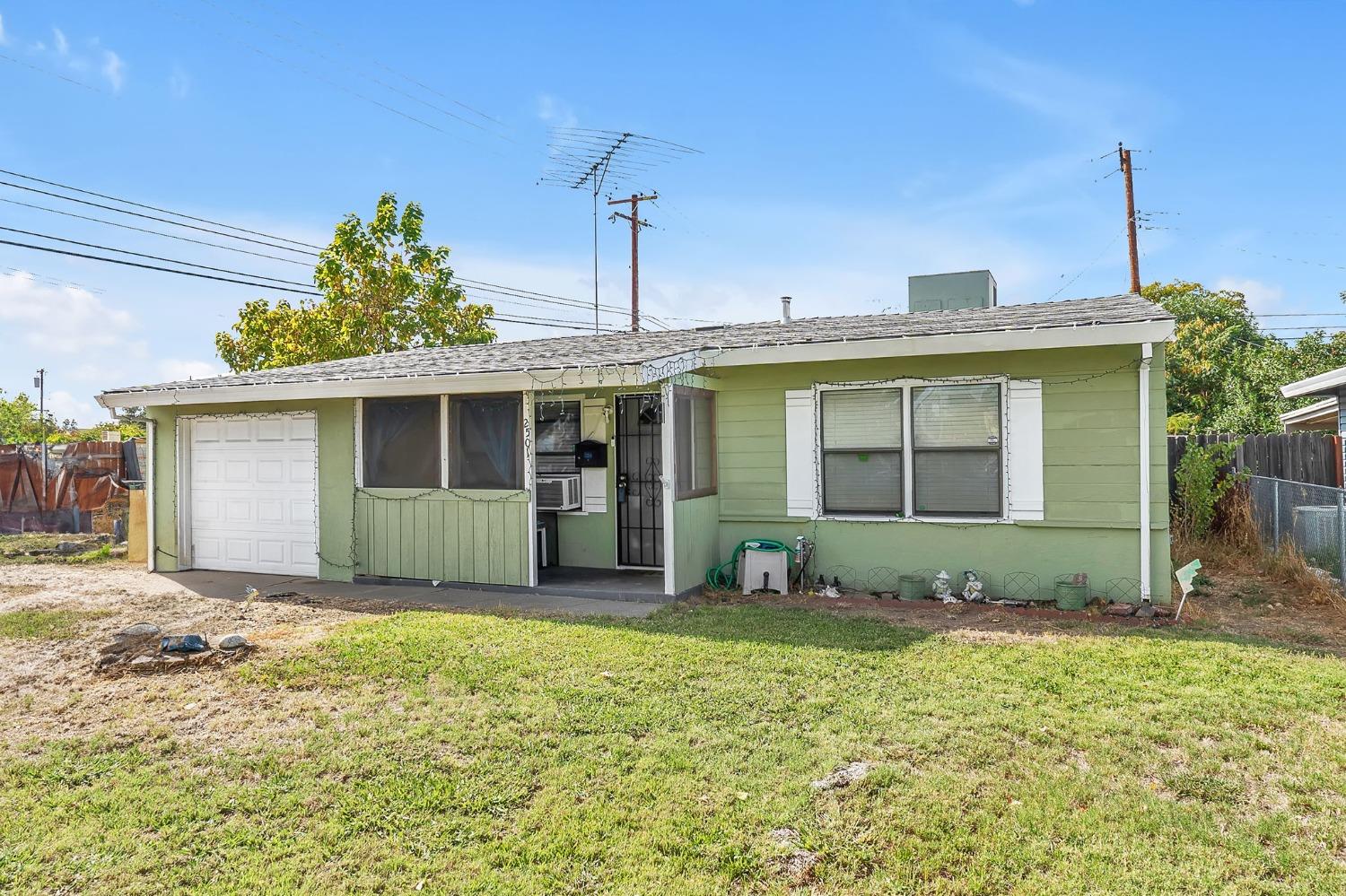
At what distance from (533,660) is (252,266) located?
1596 centimetres

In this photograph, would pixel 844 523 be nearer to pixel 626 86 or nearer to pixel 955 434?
pixel 955 434

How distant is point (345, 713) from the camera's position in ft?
14.8

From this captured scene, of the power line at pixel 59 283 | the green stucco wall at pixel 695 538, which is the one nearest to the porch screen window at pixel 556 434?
the green stucco wall at pixel 695 538

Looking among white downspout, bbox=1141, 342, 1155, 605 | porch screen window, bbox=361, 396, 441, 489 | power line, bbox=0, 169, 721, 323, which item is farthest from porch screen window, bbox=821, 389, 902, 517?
power line, bbox=0, 169, 721, 323

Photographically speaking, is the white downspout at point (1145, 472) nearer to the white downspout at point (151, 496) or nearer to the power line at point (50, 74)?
the white downspout at point (151, 496)

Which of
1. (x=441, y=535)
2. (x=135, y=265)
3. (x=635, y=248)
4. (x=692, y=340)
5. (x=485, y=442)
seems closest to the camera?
(x=485, y=442)

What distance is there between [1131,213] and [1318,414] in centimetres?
705

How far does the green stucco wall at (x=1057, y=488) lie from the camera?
7.00 meters

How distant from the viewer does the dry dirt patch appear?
14.3 feet

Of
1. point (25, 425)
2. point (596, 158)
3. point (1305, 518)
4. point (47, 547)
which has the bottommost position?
point (47, 547)

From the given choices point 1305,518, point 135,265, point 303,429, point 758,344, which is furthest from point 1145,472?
point 135,265

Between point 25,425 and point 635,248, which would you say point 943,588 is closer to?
point 635,248

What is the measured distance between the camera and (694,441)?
800cm

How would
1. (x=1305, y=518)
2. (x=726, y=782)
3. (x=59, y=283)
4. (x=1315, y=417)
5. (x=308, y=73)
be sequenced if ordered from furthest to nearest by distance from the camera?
(x=59, y=283), (x=308, y=73), (x=1315, y=417), (x=1305, y=518), (x=726, y=782)
